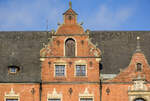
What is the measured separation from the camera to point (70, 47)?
4678 cm

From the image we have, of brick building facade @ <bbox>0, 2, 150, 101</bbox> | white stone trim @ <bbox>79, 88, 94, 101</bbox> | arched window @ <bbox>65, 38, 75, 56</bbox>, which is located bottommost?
white stone trim @ <bbox>79, 88, 94, 101</bbox>

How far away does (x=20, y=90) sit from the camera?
45.5 m

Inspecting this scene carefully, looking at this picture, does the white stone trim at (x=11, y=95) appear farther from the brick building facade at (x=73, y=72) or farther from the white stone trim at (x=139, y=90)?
the white stone trim at (x=139, y=90)

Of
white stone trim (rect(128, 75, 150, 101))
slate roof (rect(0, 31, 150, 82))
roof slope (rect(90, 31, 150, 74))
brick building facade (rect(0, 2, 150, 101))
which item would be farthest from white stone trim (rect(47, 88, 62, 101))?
white stone trim (rect(128, 75, 150, 101))

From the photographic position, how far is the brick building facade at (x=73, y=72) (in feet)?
149

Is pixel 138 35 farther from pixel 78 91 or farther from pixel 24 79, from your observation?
pixel 24 79

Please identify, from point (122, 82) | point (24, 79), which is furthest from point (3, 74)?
point (122, 82)

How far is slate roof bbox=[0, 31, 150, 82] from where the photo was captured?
4672 centimetres

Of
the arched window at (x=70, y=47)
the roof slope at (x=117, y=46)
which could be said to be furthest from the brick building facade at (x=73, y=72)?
the roof slope at (x=117, y=46)

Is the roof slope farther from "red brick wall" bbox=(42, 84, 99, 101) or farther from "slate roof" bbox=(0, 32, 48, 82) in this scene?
"slate roof" bbox=(0, 32, 48, 82)

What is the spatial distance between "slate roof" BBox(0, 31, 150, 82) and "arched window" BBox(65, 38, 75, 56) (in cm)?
339

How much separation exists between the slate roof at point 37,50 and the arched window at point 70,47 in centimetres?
339

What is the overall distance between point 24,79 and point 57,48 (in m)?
4.58

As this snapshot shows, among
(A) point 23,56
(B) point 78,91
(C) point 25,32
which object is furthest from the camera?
(C) point 25,32
